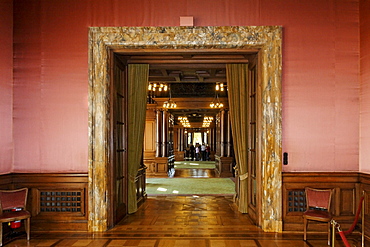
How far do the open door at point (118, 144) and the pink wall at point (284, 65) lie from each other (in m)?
0.47

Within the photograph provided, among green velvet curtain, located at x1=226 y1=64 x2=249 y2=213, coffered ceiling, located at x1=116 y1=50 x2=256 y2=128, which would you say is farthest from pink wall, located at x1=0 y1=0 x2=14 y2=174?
green velvet curtain, located at x1=226 y1=64 x2=249 y2=213

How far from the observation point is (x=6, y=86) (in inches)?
194

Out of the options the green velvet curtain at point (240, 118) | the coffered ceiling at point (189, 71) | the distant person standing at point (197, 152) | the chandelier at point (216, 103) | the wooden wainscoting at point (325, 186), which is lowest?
the distant person standing at point (197, 152)

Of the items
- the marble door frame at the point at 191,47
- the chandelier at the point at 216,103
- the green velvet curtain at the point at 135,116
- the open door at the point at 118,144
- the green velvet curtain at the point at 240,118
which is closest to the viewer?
the marble door frame at the point at 191,47

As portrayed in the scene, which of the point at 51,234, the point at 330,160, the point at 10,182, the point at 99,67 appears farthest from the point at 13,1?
the point at 330,160

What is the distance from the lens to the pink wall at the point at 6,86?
4848 millimetres

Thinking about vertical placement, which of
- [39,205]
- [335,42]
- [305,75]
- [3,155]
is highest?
[335,42]

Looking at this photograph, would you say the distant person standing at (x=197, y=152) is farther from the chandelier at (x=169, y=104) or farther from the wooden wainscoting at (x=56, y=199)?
the wooden wainscoting at (x=56, y=199)

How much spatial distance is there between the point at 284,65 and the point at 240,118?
149 cm

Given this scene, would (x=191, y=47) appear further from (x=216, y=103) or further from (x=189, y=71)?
(x=216, y=103)

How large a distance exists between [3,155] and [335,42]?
541 cm

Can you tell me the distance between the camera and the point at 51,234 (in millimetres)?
4871

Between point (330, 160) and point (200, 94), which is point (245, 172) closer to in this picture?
point (330, 160)

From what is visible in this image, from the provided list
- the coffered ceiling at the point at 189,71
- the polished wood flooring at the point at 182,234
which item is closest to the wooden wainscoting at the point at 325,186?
the polished wood flooring at the point at 182,234
